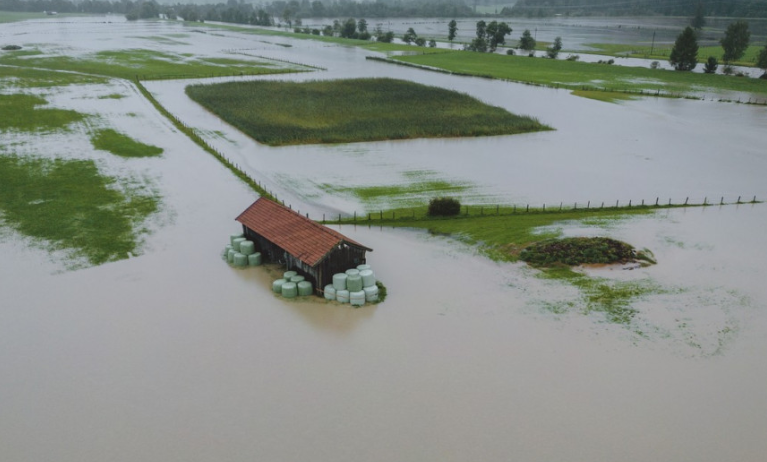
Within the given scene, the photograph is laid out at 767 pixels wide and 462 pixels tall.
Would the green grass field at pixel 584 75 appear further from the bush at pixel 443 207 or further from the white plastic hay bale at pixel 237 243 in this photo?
the white plastic hay bale at pixel 237 243

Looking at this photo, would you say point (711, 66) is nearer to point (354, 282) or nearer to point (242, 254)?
point (354, 282)

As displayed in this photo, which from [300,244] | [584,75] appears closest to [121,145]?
[300,244]

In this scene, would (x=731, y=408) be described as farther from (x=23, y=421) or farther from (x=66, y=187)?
(x=66, y=187)

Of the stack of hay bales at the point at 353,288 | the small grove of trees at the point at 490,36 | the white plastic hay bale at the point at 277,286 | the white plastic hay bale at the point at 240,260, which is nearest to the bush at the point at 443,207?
the stack of hay bales at the point at 353,288

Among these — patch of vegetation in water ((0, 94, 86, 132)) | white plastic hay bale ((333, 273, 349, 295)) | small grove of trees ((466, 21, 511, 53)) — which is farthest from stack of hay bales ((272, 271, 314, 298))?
small grove of trees ((466, 21, 511, 53))

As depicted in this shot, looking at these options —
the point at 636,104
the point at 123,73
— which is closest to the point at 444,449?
the point at 636,104

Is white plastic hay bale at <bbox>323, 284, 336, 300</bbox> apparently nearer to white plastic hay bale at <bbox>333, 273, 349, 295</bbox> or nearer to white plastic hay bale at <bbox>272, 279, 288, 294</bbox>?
white plastic hay bale at <bbox>333, 273, 349, 295</bbox>
